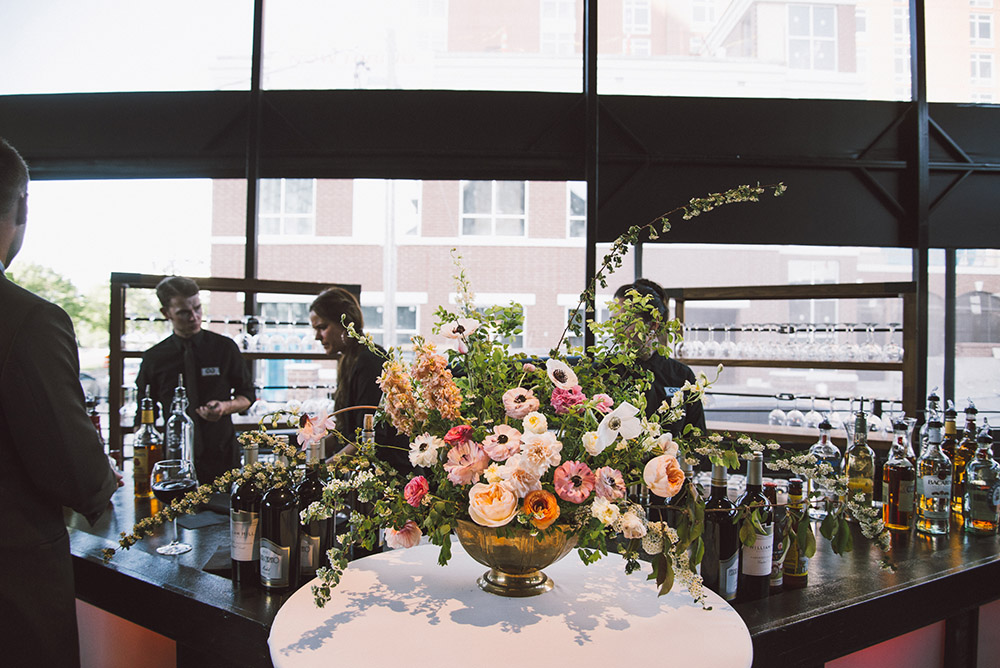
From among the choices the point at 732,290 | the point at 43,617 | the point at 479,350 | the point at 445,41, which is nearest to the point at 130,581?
the point at 43,617

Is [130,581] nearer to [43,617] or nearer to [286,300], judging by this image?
[43,617]

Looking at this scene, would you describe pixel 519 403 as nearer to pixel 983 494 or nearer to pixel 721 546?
pixel 721 546

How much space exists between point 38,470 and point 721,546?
4.82ft

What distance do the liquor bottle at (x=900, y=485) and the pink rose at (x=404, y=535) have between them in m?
1.51

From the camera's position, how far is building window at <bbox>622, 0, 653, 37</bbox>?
4.81 metres

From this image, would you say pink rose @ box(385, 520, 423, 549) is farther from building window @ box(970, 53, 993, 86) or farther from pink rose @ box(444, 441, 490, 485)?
building window @ box(970, 53, 993, 86)

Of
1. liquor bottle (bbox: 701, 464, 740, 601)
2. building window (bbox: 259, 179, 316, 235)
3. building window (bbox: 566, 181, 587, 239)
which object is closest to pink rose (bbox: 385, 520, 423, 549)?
liquor bottle (bbox: 701, 464, 740, 601)

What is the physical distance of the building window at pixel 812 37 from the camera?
15.9 feet

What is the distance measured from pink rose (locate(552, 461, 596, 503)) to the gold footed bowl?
11cm

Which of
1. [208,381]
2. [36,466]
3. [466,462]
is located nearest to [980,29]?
[466,462]

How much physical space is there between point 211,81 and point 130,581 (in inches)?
159

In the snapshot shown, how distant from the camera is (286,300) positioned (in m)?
4.34

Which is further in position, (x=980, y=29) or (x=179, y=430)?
(x=980, y=29)

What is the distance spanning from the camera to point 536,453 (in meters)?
1.05
